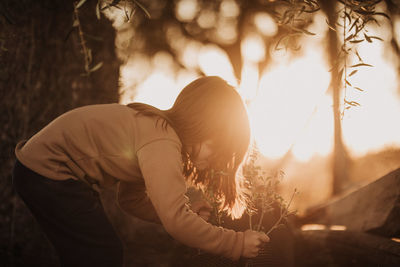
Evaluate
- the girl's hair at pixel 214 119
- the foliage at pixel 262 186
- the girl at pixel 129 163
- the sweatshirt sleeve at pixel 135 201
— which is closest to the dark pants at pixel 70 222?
the girl at pixel 129 163

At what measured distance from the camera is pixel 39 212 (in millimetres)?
2234

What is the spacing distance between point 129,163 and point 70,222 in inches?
19.9

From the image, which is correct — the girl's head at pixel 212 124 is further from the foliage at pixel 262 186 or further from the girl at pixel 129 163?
the foliage at pixel 262 186

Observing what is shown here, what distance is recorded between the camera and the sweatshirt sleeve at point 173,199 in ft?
6.60

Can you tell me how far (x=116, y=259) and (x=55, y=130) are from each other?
36.1 inches

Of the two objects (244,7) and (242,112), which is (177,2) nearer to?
(244,7)

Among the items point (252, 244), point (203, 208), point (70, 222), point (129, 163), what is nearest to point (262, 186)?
point (203, 208)

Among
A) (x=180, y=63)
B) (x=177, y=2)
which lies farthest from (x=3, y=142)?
(x=180, y=63)

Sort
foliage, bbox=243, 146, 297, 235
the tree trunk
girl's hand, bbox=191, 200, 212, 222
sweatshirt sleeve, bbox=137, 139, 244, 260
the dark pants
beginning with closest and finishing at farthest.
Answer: sweatshirt sleeve, bbox=137, 139, 244, 260 → the dark pants → foliage, bbox=243, 146, 297, 235 → girl's hand, bbox=191, 200, 212, 222 → the tree trunk

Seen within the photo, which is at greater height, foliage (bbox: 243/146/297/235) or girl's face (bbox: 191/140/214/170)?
girl's face (bbox: 191/140/214/170)

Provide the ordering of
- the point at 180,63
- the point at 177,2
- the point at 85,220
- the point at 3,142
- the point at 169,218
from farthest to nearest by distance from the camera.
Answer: the point at 180,63 → the point at 177,2 → the point at 3,142 → the point at 85,220 → the point at 169,218

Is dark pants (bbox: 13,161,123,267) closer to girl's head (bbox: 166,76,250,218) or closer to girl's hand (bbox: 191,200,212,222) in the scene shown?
girl's hand (bbox: 191,200,212,222)

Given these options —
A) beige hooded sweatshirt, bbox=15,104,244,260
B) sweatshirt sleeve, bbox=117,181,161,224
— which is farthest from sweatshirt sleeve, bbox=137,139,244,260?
sweatshirt sleeve, bbox=117,181,161,224

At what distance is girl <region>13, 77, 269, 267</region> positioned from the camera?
6.79ft
